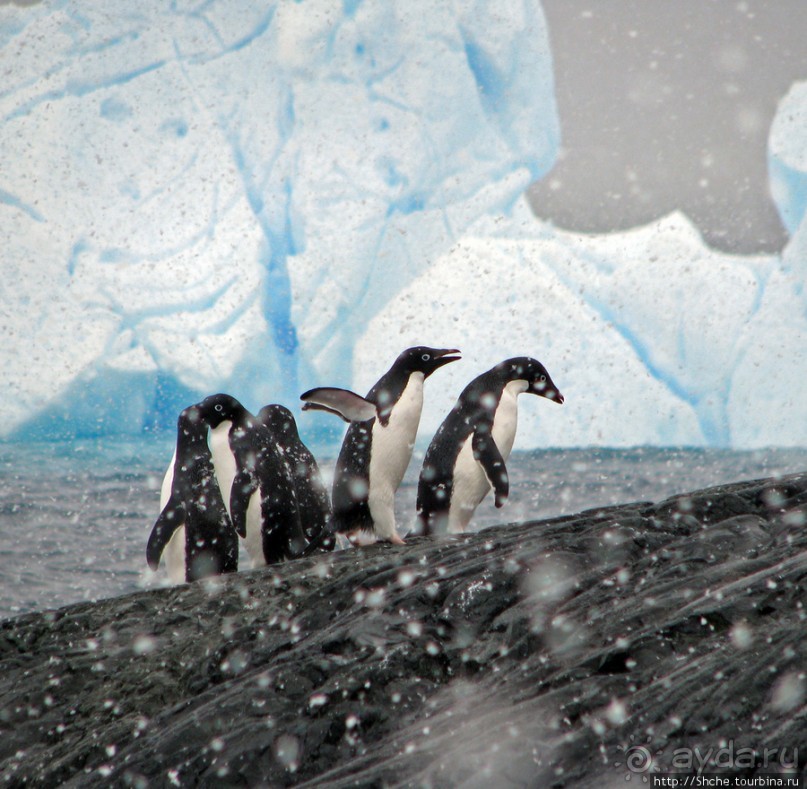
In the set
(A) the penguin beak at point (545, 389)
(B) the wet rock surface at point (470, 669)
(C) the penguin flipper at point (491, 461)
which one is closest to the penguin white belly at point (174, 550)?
(B) the wet rock surface at point (470, 669)

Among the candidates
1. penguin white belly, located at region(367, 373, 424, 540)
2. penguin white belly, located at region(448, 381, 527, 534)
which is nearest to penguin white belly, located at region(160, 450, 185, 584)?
penguin white belly, located at region(367, 373, 424, 540)

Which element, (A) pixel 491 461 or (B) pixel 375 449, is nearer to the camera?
(B) pixel 375 449

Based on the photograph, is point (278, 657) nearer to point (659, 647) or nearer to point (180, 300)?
point (659, 647)

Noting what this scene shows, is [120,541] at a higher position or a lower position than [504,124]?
lower

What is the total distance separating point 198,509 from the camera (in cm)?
308

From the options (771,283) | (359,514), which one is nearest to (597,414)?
(771,283)

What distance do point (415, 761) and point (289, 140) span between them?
1041 cm

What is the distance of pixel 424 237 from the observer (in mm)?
13195

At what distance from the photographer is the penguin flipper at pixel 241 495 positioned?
9.97 ft

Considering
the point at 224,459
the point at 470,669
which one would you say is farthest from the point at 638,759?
the point at 224,459

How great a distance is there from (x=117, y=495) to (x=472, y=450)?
11.6 metres

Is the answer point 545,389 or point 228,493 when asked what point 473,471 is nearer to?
point 545,389

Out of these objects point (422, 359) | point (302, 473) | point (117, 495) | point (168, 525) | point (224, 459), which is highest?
point (422, 359)

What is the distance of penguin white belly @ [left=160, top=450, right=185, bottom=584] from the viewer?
317cm
